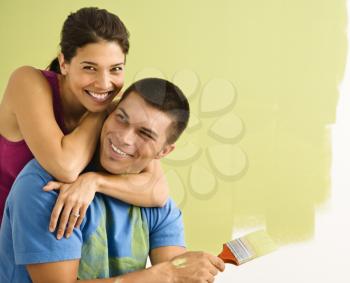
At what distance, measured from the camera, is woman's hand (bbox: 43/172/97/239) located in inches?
33.1

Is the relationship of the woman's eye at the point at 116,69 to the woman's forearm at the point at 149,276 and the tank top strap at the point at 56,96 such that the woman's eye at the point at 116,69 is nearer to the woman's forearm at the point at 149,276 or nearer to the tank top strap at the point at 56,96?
the tank top strap at the point at 56,96

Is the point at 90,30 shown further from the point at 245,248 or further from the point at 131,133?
the point at 245,248

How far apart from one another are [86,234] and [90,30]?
1.21ft

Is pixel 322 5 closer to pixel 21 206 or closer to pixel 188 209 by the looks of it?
pixel 188 209

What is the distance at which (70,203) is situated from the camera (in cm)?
86

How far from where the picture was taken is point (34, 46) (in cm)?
191

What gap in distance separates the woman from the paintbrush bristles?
17 centimetres

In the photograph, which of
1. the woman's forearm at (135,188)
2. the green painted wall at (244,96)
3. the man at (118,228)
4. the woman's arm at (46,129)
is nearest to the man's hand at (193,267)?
the man at (118,228)

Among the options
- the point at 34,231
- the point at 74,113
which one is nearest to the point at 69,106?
the point at 74,113

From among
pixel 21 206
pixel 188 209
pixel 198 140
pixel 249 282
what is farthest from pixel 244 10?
pixel 21 206

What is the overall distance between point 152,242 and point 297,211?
118cm

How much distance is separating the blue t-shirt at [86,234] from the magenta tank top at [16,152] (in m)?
0.26

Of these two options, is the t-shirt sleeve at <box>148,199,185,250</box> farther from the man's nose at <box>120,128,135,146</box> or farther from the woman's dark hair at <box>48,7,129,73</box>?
the woman's dark hair at <box>48,7,129,73</box>

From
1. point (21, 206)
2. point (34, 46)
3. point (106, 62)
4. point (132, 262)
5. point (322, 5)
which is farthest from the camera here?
point (322, 5)
